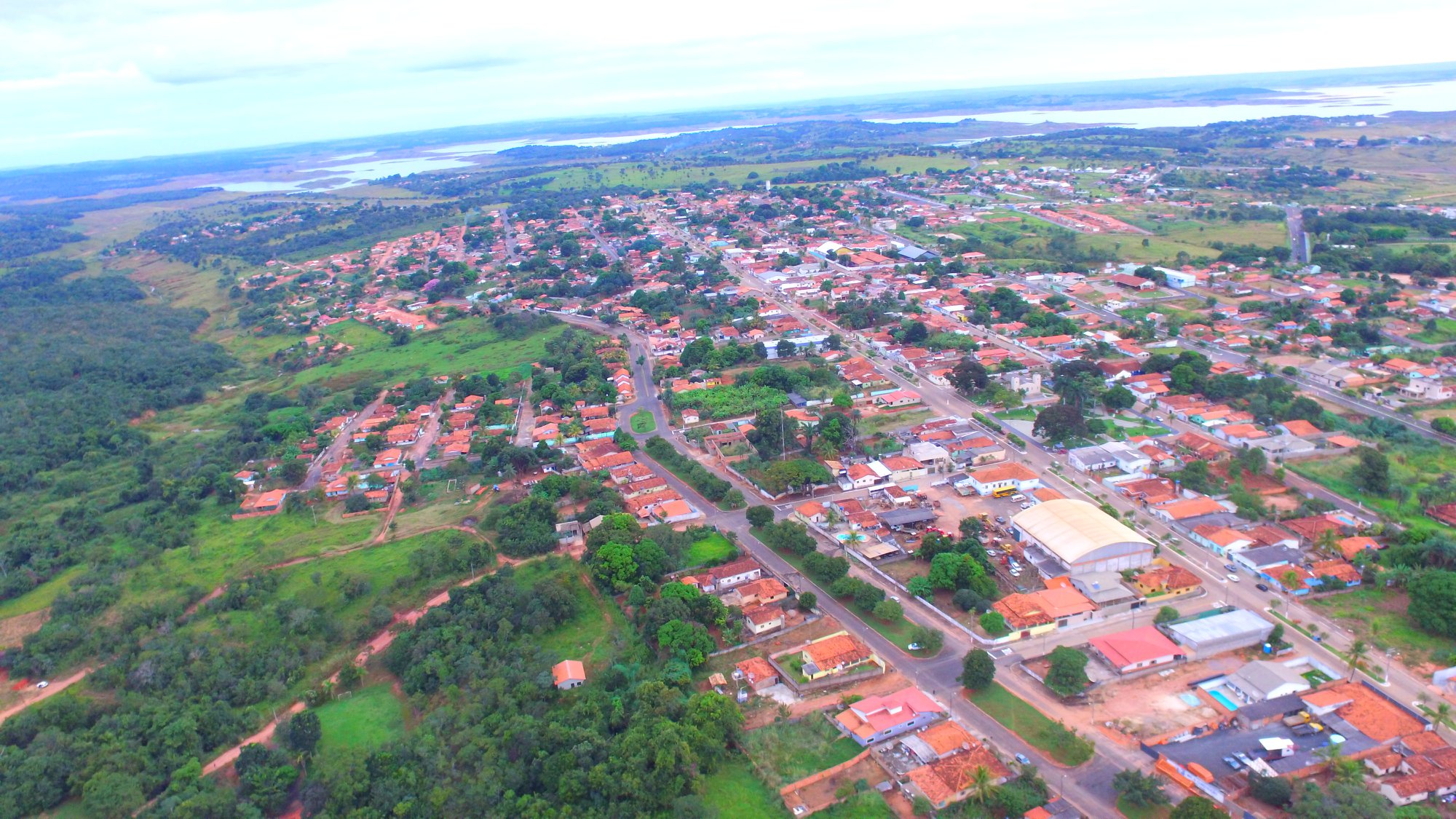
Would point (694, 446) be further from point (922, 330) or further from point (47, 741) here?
point (47, 741)

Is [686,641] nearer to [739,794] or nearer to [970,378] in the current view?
[739,794]

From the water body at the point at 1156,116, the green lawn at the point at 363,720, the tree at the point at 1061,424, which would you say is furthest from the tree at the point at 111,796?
the water body at the point at 1156,116

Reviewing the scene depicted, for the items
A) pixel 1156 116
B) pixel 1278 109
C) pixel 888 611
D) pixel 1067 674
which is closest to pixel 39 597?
pixel 888 611

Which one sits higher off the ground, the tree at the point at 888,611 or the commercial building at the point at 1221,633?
the tree at the point at 888,611

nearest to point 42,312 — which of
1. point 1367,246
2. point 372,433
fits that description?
point 372,433

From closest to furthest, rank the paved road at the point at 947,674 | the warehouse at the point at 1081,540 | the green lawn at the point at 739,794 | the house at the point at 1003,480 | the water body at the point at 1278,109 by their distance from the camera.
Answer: the paved road at the point at 947,674, the green lawn at the point at 739,794, the warehouse at the point at 1081,540, the house at the point at 1003,480, the water body at the point at 1278,109

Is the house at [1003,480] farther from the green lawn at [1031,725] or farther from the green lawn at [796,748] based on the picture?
the green lawn at [796,748]
